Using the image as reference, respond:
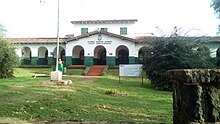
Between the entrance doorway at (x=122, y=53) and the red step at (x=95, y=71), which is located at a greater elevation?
the entrance doorway at (x=122, y=53)

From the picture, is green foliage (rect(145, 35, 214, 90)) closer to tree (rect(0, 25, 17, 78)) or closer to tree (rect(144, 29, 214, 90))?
tree (rect(144, 29, 214, 90))

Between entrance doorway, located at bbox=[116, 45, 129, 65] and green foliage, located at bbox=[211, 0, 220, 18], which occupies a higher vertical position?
green foliage, located at bbox=[211, 0, 220, 18]

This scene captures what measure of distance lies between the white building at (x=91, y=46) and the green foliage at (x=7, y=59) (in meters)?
10.0

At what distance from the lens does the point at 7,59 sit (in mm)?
23312

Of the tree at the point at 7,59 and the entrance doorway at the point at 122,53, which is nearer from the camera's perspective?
the tree at the point at 7,59

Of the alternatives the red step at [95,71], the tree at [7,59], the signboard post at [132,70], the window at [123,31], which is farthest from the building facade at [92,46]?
the signboard post at [132,70]

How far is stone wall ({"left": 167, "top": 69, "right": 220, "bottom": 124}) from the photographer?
137 inches

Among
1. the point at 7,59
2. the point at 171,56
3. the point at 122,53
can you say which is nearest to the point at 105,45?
the point at 122,53

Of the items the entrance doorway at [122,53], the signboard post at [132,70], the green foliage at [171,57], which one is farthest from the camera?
the entrance doorway at [122,53]

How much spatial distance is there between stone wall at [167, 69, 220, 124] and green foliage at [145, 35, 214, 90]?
13148mm

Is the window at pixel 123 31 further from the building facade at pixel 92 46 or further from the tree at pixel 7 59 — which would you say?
the tree at pixel 7 59

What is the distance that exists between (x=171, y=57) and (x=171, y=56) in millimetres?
142

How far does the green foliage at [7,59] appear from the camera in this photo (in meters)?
23.2

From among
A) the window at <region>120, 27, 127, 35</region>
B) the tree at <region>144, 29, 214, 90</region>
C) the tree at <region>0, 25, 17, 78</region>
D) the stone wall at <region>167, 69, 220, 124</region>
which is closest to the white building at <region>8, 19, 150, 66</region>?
the window at <region>120, 27, 127, 35</region>
